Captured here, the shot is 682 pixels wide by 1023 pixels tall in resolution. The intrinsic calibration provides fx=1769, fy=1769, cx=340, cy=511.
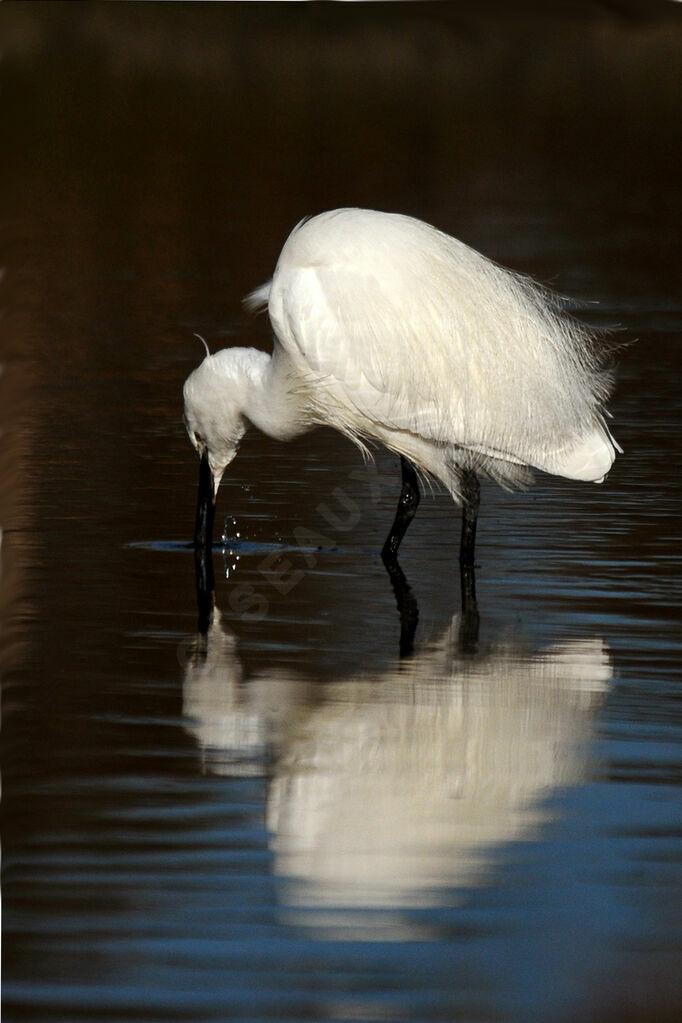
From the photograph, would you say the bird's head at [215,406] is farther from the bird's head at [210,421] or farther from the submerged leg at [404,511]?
the submerged leg at [404,511]

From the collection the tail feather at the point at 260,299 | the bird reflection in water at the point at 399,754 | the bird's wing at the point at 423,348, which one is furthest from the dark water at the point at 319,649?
the tail feather at the point at 260,299

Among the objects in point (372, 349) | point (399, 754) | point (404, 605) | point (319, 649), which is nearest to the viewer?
point (399, 754)

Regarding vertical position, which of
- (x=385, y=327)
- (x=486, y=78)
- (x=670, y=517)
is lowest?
(x=670, y=517)

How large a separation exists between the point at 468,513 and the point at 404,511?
18cm

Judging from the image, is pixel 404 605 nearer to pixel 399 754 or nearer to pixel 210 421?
pixel 210 421

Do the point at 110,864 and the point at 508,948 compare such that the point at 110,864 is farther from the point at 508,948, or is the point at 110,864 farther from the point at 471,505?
the point at 471,505

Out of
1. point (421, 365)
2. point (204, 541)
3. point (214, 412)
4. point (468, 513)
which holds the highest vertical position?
point (421, 365)

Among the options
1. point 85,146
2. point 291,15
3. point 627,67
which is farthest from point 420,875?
point 85,146

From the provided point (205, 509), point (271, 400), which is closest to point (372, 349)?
point (271, 400)

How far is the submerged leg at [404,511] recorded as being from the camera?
11.9ft

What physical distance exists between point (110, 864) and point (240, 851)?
14 cm

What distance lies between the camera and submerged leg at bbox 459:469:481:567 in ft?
11.5

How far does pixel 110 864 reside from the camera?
1866 mm

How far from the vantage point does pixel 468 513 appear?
3535mm
